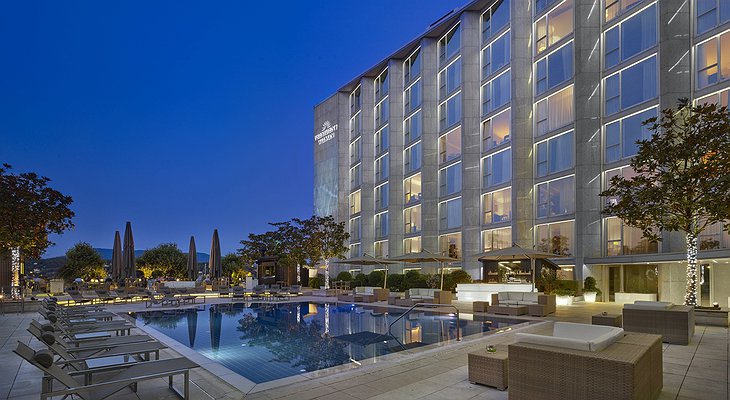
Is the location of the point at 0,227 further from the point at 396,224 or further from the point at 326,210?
the point at 326,210

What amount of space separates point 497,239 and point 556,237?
4.41 metres

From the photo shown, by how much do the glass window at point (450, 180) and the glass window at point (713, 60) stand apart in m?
15.3

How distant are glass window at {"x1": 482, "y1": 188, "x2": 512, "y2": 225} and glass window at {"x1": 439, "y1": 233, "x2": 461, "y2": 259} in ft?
10.5

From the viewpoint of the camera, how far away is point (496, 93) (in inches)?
1125

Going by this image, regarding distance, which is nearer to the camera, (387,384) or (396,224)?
(387,384)

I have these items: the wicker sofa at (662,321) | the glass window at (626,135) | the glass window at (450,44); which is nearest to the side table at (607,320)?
the wicker sofa at (662,321)

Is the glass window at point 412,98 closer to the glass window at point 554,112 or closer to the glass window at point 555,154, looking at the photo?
the glass window at point 554,112

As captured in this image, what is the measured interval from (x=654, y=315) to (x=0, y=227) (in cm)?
1857

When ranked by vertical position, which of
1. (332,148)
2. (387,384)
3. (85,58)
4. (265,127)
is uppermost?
(85,58)

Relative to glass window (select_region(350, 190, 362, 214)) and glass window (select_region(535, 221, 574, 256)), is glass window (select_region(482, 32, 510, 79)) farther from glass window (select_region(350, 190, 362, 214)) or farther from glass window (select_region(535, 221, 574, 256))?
glass window (select_region(350, 190, 362, 214))

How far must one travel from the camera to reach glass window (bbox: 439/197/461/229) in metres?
31.2

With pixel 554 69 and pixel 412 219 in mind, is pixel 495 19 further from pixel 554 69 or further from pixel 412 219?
pixel 412 219

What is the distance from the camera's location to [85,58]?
145250mm

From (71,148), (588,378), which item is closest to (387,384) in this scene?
(588,378)
